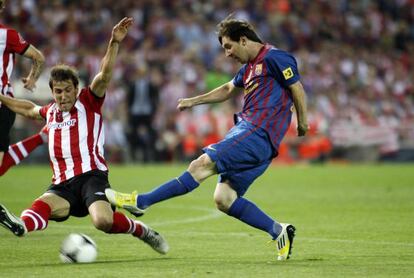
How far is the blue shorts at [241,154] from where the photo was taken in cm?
807

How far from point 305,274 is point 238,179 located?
1378 millimetres

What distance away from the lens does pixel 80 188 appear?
8.37 metres

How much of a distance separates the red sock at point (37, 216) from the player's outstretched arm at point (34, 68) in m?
1.69

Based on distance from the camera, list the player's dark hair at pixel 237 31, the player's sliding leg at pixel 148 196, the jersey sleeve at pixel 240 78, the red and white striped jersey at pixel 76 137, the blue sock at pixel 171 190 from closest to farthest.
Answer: the player's sliding leg at pixel 148 196, the blue sock at pixel 171 190, the player's dark hair at pixel 237 31, the red and white striped jersey at pixel 76 137, the jersey sleeve at pixel 240 78

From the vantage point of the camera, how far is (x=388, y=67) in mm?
27375

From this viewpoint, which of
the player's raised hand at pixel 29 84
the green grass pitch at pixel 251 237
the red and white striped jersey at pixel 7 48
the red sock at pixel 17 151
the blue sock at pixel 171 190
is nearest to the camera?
the green grass pitch at pixel 251 237

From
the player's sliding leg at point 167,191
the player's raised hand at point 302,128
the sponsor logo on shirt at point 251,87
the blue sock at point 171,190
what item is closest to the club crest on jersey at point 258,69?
the sponsor logo on shirt at point 251,87

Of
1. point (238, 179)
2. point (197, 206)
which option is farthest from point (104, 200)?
point (197, 206)

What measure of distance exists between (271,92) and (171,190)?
124cm

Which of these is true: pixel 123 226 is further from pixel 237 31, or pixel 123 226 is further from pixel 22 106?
pixel 237 31

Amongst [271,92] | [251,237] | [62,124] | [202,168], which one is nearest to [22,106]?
[62,124]

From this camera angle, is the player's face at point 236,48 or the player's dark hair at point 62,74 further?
the player's face at point 236,48

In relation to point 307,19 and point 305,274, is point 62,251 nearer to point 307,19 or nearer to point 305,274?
point 305,274

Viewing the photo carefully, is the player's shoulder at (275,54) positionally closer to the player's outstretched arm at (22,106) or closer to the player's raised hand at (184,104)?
the player's raised hand at (184,104)
